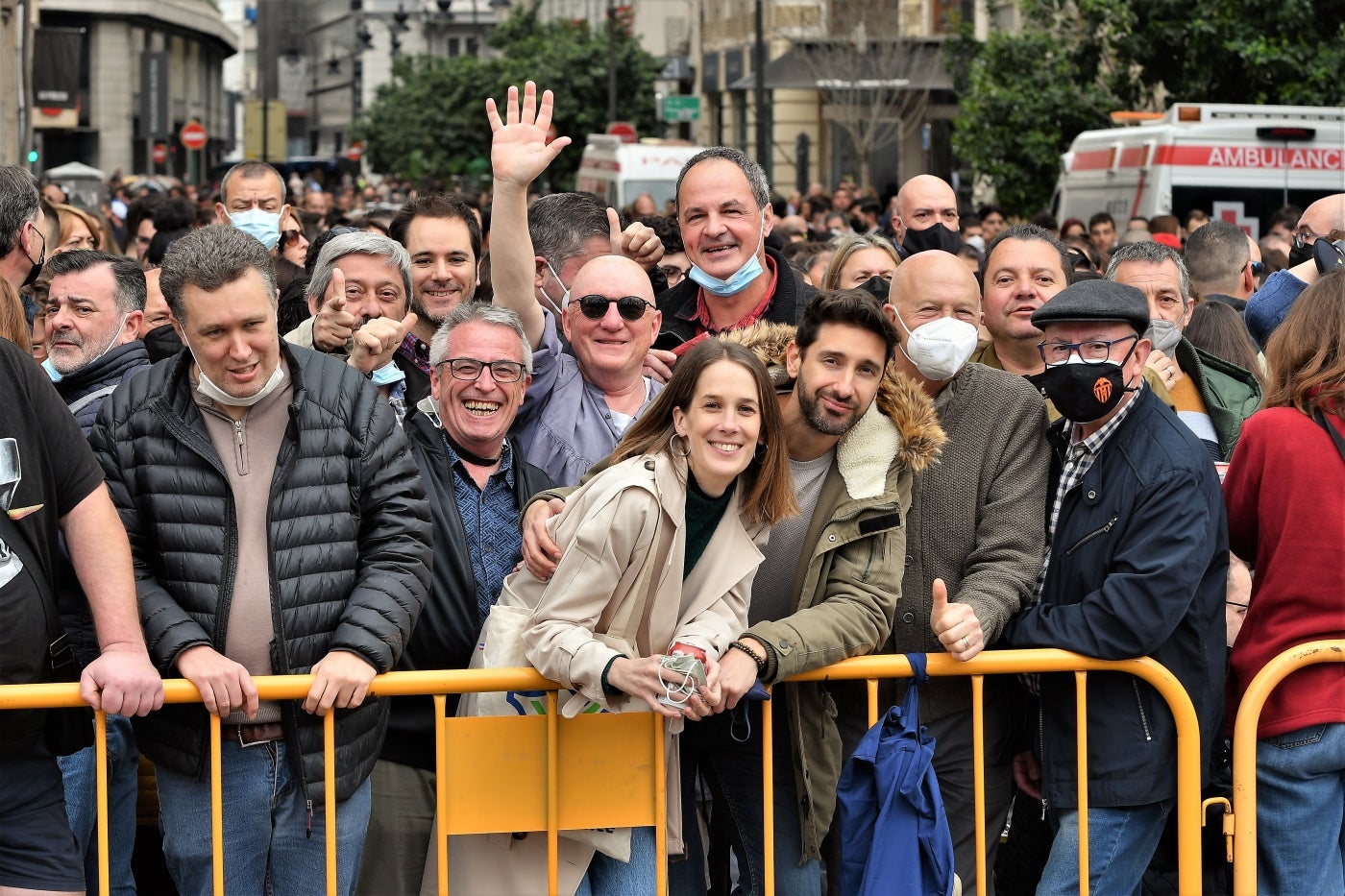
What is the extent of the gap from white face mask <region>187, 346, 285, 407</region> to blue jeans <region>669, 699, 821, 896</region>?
4.45ft

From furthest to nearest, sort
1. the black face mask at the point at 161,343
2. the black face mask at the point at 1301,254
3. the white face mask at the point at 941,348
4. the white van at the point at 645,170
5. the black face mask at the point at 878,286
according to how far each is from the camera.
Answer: the white van at the point at 645,170, the black face mask at the point at 1301,254, the black face mask at the point at 161,343, the black face mask at the point at 878,286, the white face mask at the point at 941,348

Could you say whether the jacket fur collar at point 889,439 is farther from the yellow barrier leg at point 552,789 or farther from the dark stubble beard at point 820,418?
the yellow barrier leg at point 552,789

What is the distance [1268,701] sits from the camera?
3.99 metres

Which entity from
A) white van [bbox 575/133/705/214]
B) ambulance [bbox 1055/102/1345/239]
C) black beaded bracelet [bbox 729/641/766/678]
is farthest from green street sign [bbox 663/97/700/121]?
black beaded bracelet [bbox 729/641/766/678]

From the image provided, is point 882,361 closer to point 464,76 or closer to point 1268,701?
point 1268,701

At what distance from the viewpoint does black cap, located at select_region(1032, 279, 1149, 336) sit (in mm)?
3945

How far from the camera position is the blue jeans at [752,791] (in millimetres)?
4031

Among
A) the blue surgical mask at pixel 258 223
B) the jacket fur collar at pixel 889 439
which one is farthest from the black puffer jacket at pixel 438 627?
the blue surgical mask at pixel 258 223

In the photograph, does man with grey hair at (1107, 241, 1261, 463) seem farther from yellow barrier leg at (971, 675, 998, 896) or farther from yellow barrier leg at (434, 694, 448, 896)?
yellow barrier leg at (434, 694, 448, 896)

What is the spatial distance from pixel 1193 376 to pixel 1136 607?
1890mm

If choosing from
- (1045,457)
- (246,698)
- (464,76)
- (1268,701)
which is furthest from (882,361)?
(464,76)

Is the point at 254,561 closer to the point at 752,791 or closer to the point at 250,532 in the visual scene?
the point at 250,532

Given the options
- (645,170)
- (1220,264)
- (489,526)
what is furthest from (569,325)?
(645,170)

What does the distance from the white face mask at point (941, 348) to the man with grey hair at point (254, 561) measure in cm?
140
